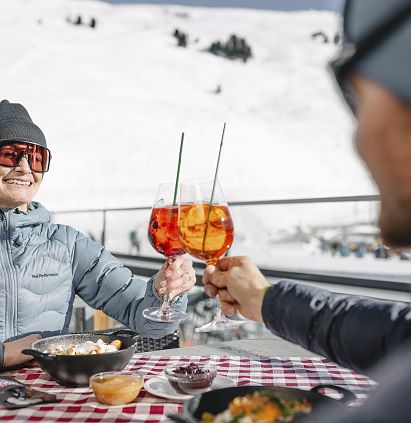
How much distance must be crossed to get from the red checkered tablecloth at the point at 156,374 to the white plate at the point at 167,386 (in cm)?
1

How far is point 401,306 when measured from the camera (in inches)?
44.6

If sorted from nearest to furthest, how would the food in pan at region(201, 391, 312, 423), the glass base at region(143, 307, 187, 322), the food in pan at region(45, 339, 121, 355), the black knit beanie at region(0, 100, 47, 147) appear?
the food in pan at region(201, 391, 312, 423) < the food in pan at region(45, 339, 121, 355) < the glass base at region(143, 307, 187, 322) < the black knit beanie at region(0, 100, 47, 147)

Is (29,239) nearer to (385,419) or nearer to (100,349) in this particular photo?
(100,349)

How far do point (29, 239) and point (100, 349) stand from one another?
0.73 meters

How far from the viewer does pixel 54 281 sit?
2041 mm

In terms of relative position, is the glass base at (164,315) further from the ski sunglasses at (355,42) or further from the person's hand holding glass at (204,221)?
the ski sunglasses at (355,42)

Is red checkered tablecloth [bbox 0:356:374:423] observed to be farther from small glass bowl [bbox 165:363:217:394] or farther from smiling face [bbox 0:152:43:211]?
smiling face [bbox 0:152:43:211]

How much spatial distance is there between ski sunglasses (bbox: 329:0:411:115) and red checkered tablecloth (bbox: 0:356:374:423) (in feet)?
2.47

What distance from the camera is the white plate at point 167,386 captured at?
124 centimetres

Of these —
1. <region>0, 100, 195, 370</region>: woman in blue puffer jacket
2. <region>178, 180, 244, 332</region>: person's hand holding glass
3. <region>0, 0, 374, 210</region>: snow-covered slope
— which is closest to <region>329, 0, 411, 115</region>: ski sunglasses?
<region>178, 180, 244, 332</region>: person's hand holding glass

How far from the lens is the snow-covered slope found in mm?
34262

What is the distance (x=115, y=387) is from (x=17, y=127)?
3.86 feet

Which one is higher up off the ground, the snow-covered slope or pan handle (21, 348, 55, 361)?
the snow-covered slope

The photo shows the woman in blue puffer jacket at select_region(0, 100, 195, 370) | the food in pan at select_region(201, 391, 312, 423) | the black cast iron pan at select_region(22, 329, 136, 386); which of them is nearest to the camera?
the food in pan at select_region(201, 391, 312, 423)
